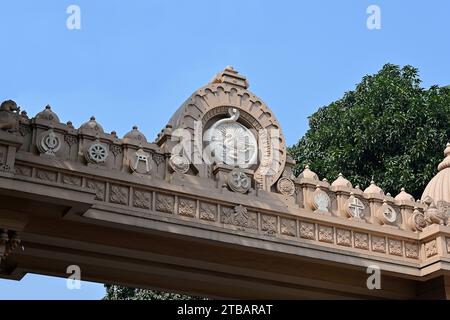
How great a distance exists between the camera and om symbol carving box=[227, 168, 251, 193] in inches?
439

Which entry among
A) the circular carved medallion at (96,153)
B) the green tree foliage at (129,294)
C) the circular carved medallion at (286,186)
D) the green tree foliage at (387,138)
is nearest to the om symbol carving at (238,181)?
the circular carved medallion at (286,186)

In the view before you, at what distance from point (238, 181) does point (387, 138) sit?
11.5 metres

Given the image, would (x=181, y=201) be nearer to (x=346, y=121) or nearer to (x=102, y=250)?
(x=102, y=250)

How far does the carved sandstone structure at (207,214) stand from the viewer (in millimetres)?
10008

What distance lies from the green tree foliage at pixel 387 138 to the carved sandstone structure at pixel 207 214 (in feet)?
27.5

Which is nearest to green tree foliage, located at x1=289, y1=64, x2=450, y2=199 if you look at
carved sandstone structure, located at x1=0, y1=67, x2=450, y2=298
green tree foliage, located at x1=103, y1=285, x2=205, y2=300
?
green tree foliage, located at x1=103, y1=285, x2=205, y2=300

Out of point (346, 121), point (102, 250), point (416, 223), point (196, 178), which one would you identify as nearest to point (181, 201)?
point (196, 178)

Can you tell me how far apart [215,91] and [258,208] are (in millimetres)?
1749

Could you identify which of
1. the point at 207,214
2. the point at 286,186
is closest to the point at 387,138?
the point at 286,186

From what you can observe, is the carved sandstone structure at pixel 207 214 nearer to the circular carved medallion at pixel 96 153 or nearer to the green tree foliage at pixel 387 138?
the circular carved medallion at pixel 96 153

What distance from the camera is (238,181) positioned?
11227mm

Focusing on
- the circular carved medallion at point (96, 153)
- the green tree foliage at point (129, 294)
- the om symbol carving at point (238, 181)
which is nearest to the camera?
the circular carved medallion at point (96, 153)

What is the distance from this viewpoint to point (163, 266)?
11477 millimetres

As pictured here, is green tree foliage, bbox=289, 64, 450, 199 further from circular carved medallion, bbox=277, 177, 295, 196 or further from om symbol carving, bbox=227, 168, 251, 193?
om symbol carving, bbox=227, 168, 251, 193
